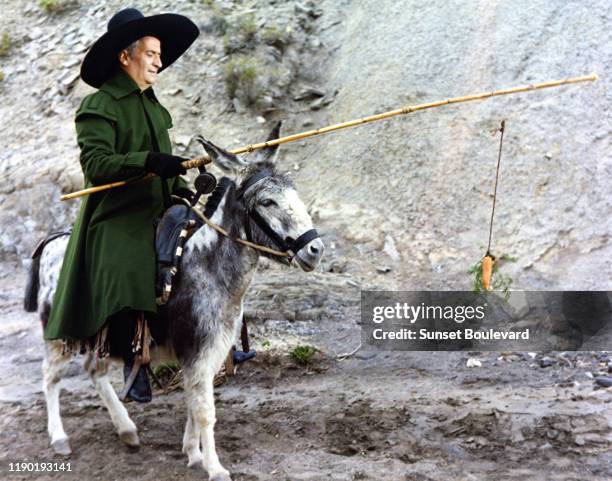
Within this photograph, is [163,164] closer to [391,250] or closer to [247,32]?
[391,250]

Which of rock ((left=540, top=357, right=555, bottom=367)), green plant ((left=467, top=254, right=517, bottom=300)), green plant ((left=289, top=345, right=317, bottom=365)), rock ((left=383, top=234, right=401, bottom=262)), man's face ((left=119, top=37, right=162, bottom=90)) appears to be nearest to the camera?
man's face ((left=119, top=37, right=162, bottom=90))

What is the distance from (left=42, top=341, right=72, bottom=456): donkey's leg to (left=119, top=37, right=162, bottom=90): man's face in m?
2.24

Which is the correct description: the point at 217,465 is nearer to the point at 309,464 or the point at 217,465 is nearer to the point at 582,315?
the point at 309,464

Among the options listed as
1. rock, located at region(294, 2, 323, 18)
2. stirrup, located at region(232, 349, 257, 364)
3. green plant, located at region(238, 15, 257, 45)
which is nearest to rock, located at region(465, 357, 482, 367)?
stirrup, located at region(232, 349, 257, 364)

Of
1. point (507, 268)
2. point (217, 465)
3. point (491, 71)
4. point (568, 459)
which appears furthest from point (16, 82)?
point (568, 459)

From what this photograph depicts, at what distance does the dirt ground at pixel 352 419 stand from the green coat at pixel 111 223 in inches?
51.6

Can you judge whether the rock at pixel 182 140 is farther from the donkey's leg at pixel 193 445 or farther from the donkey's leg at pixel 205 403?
the donkey's leg at pixel 205 403

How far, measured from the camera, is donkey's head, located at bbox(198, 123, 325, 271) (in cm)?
433

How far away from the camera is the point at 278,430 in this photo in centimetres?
591

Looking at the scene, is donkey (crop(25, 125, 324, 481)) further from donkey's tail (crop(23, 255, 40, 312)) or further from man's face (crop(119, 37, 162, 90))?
donkey's tail (crop(23, 255, 40, 312))

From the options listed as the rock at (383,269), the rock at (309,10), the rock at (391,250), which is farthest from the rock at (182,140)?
the rock at (309,10)

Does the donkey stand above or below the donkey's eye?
below

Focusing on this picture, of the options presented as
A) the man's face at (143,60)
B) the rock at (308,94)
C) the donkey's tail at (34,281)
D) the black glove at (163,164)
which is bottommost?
the donkey's tail at (34,281)

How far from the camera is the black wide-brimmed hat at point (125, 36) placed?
480cm
